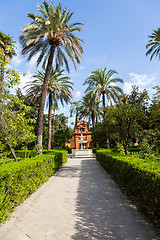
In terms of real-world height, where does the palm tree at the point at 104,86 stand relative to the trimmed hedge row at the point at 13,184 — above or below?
above

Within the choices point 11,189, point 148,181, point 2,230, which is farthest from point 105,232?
point 11,189

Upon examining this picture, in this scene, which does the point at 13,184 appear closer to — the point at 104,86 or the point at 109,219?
the point at 109,219

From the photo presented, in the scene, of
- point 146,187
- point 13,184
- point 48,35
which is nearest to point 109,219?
point 146,187

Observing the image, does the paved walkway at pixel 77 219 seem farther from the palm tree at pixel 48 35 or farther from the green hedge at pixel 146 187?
the palm tree at pixel 48 35

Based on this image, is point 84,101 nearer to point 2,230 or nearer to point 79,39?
point 79,39

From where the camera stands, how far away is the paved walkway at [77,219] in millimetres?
2904

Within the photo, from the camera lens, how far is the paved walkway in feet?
9.53

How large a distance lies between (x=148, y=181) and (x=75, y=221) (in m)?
1.93

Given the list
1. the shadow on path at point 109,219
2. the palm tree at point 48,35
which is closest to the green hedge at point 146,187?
the shadow on path at point 109,219

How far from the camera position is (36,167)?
587cm

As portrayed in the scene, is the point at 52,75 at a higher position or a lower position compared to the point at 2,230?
higher

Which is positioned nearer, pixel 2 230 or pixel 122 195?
pixel 2 230

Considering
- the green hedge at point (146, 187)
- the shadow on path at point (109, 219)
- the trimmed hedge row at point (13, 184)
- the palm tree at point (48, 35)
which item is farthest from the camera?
the palm tree at point (48, 35)

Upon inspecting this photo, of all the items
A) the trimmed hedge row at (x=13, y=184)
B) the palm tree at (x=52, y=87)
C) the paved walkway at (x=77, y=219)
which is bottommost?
the paved walkway at (x=77, y=219)
